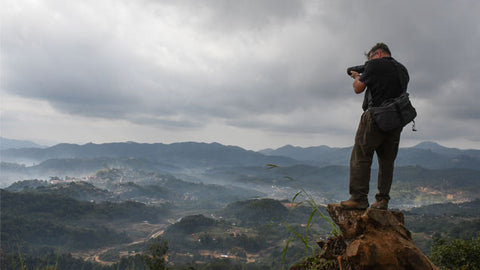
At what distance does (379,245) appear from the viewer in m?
3.10

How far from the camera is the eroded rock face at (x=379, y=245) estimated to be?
2.98 m

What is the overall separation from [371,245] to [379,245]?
120mm

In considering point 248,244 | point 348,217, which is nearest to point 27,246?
point 248,244

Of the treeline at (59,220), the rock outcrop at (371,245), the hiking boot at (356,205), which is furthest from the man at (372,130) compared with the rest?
the treeline at (59,220)

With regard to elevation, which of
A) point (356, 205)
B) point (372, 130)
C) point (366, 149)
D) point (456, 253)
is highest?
point (372, 130)

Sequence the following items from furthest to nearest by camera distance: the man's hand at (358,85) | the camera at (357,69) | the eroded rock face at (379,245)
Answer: the camera at (357,69) → the man's hand at (358,85) → the eroded rock face at (379,245)

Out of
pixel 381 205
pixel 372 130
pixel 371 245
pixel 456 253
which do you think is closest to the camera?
pixel 371 245

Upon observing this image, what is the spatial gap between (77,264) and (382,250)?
110435mm

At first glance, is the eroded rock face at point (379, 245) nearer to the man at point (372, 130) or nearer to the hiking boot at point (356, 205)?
the hiking boot at point (356, 205)

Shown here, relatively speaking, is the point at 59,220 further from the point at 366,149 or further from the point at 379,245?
the point at 379,245

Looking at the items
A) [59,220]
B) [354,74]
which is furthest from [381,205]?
[59,220]

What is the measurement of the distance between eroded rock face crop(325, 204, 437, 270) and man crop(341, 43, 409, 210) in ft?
1.26

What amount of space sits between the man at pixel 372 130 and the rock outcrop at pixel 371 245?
0.28 metres

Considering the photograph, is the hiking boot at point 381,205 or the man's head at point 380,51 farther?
the man's head at point 380,51
